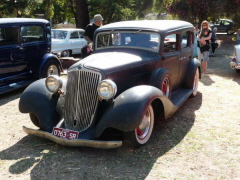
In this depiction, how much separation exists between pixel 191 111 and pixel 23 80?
14.2ft

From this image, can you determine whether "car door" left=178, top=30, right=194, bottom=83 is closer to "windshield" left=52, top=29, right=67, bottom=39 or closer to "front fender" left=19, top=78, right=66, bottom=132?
"front fender" left=19, top=78, right=66, bottom=132

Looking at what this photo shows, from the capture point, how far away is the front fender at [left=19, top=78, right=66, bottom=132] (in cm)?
404

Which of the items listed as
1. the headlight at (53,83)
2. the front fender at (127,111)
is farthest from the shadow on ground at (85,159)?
the headlight at (53,83)

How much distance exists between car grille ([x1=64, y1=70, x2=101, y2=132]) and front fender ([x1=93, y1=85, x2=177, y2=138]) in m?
0.27

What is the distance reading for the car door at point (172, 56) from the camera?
5.18 meters

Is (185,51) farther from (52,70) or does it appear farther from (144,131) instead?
(52,70)

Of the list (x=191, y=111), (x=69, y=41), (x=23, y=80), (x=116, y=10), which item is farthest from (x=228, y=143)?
(x=116, y=10)

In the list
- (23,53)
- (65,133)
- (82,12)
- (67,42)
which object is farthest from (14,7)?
(65,133)

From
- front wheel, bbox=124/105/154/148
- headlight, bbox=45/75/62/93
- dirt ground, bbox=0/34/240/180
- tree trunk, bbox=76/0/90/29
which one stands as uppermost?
tree trunk, bbox=76/0/90/29

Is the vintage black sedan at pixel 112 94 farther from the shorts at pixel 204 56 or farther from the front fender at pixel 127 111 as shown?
the shorts at pixel 204 56

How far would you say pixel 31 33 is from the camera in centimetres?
749

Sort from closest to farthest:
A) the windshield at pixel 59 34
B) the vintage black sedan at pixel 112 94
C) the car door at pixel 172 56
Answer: the vintage black sedan at pixel 112 94 → the car door at pixel 172 56 → the windshield at pixel 59 34

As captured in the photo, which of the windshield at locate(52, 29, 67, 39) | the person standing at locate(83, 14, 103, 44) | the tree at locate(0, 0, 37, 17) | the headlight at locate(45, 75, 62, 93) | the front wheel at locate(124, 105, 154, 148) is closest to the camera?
the front wheel at locate(124, 105, 154, 148)

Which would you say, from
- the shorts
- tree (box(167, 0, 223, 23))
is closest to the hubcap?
the shorts
